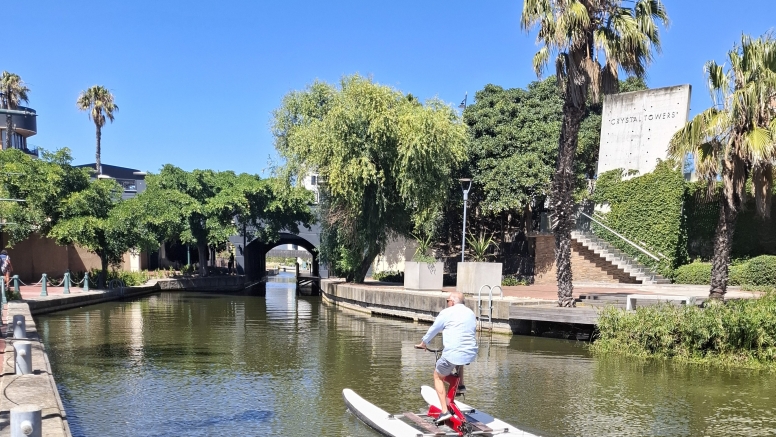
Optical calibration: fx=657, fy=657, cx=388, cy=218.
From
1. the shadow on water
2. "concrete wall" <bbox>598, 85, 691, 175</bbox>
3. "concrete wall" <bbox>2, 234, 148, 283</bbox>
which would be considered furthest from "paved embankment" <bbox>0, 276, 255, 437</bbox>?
"concrete wall" <bbox>598, 85, 691, 175</bbox>

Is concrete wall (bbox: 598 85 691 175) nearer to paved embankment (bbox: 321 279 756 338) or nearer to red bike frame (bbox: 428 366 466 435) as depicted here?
paved embankment (bbox: 321 279 756 338)

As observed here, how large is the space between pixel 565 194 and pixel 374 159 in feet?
36.2

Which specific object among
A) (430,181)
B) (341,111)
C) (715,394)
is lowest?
(715,394)

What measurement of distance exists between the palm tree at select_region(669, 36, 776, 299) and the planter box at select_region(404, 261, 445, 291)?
10588 mm

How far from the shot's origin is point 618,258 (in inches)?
1118

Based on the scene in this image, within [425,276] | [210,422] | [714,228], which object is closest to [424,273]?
[425,276]

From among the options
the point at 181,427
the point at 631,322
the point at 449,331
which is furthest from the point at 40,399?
the point at 631,322

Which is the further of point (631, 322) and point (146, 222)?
point (146, 222)

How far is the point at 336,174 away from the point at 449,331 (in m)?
18.7

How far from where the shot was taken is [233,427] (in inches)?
337

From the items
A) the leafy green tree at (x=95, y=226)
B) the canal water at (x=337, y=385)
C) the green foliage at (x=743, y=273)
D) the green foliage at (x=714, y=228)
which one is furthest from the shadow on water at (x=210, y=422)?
the leafy green tree at (x=95, y=226)

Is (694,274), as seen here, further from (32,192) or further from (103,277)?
(32,192)

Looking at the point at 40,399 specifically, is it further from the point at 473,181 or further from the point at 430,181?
the point at 473,181

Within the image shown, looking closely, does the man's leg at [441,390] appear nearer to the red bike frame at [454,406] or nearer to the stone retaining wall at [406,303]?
the red bike frame at [454,406]
